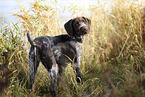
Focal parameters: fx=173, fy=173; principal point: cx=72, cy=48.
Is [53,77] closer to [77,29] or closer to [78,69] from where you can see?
[78,69]

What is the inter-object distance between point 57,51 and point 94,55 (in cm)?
223

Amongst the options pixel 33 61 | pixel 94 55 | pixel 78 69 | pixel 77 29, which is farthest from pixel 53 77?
pixel 94 55

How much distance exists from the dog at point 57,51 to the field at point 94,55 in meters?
0.27

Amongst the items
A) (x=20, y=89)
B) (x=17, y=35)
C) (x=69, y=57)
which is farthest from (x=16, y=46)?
(x=69, y=57)

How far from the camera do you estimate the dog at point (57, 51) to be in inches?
116

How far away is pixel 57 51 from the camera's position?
3.10m

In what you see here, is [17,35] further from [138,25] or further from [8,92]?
[138,25]

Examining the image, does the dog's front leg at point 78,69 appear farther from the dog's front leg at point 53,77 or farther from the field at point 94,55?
the dog's front leg at point 53,77

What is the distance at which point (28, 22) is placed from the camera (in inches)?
176

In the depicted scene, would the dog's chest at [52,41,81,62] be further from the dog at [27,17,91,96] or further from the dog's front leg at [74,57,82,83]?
the dog's front leg at [74,57,82,83]

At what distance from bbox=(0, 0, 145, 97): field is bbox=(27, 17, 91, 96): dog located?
0.90 ft

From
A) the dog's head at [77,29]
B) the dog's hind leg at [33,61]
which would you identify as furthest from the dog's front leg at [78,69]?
the dog's hind leg at [33,61]

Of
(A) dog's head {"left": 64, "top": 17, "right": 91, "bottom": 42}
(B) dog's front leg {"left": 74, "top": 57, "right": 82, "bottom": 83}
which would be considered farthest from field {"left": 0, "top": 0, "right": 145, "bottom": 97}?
(A) dog's head {"left": 64, "top": 17, "right": 91, "bottom": 42}

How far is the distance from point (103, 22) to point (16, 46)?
2947 millimetres
